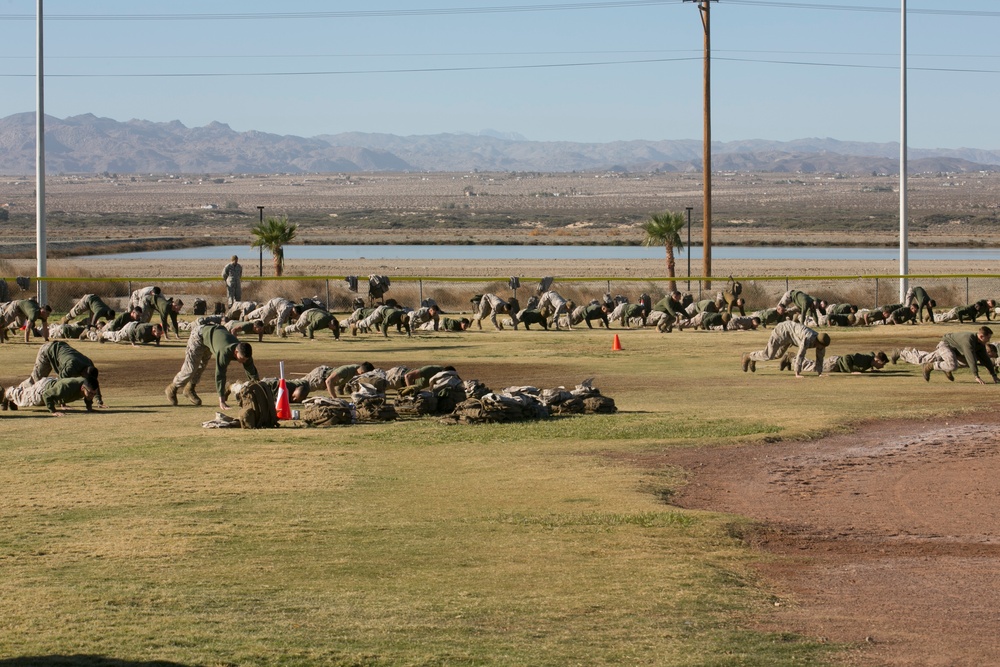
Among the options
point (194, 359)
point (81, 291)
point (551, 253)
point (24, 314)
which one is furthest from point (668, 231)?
point (551, 253)

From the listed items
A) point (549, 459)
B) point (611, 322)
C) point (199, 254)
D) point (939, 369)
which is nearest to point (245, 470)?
point (549, 459)

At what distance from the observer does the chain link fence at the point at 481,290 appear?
51.3 metres

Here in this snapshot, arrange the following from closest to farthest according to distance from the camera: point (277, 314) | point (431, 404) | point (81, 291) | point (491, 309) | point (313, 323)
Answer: point (431, 404) → point (313, 323) → point (277, 314) → point (491, 309) → point (81, 291)

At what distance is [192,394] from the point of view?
25.1m

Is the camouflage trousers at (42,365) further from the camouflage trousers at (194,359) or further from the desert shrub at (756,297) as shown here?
the desert shrub at (756,297)

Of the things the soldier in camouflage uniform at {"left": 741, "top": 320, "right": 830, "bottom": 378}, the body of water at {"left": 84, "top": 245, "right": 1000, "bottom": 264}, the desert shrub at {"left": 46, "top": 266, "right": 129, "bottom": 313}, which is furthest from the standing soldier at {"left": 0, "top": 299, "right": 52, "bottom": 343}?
the body of water at {"left": 84, "top": 245, "right": 1000, "bottom": 264}

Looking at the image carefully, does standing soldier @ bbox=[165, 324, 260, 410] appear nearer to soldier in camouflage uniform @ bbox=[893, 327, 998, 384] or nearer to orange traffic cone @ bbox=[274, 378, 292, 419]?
orange traffic cone @ bbox=[274, 378, 292, 419]

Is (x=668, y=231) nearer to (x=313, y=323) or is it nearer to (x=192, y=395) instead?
(x=313, y=323)

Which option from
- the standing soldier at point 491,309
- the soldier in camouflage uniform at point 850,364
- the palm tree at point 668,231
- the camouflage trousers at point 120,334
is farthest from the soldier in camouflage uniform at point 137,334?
the palm tree at point 668,231

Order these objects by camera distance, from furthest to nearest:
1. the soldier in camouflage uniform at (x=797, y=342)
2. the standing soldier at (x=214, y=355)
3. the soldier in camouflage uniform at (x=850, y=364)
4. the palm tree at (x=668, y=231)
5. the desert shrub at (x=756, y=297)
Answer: the palm tree at (x=668, y=231), the desert shrub at (x=756, y=297), the soldier in camouflage uniform at (x=850, y=364), the soldier in camouflage uniform at (x=797, y=342), the standing soldier at (x=214, y=355)

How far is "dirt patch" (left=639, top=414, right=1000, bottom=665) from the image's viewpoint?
10930mm

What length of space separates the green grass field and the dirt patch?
1.52ft

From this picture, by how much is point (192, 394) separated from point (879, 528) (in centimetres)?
1409

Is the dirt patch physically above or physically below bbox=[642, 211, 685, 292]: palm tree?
below
